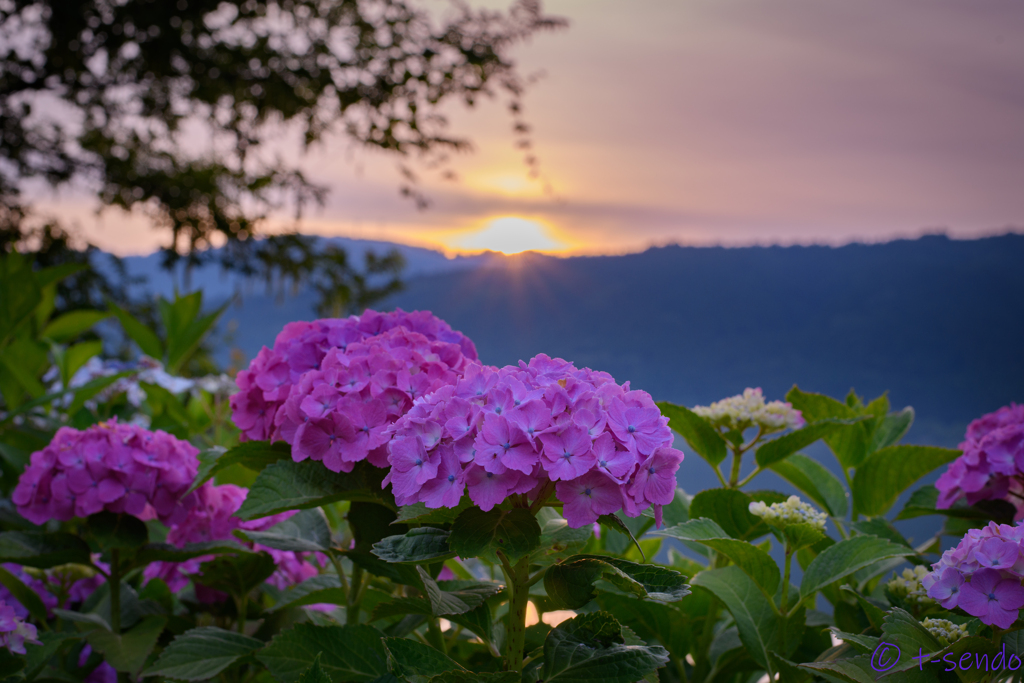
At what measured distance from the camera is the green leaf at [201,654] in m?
0.93

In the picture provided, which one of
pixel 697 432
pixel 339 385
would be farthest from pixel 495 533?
pixel 697 432

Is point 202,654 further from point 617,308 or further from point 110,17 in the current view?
point 617,308

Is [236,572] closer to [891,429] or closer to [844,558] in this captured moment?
[844,558]

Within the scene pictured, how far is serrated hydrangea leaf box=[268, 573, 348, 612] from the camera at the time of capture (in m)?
1.07

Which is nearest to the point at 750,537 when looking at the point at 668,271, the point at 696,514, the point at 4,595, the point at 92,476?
the point at 696,514

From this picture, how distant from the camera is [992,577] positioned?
0.73m

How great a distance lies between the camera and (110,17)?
16.7ft

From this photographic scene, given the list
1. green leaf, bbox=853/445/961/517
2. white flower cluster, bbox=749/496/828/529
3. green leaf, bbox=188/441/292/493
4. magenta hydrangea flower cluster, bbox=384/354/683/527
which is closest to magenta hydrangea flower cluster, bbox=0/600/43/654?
green leaf, bbox=188/441/292/493

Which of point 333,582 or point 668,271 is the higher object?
point 668,271

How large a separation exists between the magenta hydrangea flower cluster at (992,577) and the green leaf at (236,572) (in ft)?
3.17

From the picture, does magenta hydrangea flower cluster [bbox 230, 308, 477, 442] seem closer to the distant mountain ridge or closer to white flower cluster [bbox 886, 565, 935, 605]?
white flower cluster [bbox 886, 565, 935, 605]

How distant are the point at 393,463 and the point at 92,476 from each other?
71 cm

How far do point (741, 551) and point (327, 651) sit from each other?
54 centimetres

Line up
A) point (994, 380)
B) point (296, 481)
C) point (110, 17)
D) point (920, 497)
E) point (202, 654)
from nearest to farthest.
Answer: point (296, 481) < point (202, 654) < point (920, 497) < point (110, 17) < point (994, 380)
